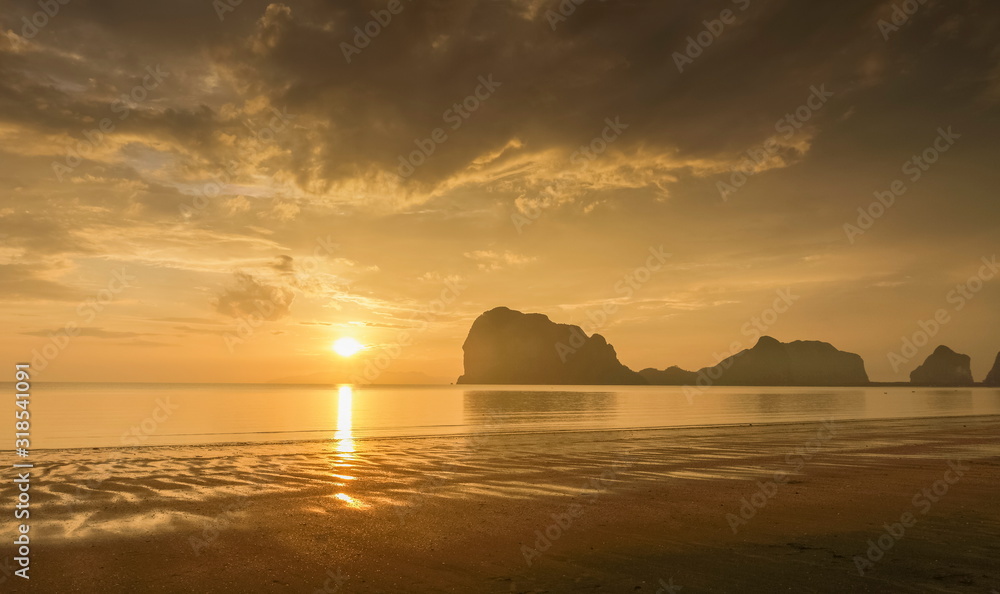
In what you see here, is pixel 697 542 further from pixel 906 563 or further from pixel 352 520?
pixel 352 520

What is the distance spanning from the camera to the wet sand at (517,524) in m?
9.73

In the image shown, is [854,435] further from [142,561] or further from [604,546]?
[142,561]

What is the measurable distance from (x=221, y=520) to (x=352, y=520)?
10.4ft

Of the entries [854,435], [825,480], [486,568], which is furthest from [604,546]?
[854,435]

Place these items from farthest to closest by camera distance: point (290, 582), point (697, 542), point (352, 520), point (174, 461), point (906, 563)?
1. point (174, 461)
2. point (352, 520)
3. point (697, 542)
4. point (906, 563)
5. point (290, 582)

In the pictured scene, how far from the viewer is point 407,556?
36.3ft

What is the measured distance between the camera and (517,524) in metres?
13.8

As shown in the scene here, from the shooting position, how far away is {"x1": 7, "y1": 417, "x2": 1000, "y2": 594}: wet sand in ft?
31.9

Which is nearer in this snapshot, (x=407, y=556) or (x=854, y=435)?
(x=407, y=556)

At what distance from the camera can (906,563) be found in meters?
10.3

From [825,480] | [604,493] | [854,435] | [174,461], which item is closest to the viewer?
[604,493]

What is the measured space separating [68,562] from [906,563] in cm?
1451

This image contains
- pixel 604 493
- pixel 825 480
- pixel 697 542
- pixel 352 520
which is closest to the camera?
pixel 697 542

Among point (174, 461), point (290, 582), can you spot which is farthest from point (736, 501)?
point (174, 461)
